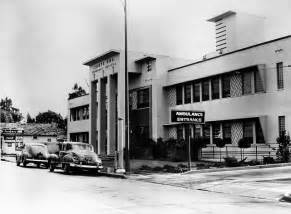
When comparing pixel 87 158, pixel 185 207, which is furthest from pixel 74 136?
pixel 185 207

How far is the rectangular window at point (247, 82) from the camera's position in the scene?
31844 mm

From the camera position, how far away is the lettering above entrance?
23.5m

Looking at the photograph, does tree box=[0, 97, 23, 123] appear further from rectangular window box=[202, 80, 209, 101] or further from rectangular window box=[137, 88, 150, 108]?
rectangular window box=[202, 80, 209, 101]

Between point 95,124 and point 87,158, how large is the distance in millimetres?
25676

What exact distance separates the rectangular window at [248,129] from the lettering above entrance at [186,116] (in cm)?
800

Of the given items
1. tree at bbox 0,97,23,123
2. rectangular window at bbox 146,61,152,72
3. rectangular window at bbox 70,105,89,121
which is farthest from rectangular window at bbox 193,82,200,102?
tree at bbox 0,97,23,123

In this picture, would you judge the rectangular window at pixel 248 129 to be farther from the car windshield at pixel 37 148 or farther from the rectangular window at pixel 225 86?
the car windshield at pixel 37 148

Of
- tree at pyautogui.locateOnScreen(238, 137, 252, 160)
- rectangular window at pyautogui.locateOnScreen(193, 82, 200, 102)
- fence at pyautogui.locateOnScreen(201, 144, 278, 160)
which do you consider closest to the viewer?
fence at pyautogui.locateOnScreen(201, 144, 278, 160)

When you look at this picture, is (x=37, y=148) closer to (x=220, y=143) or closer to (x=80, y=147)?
(x=80, y=147)

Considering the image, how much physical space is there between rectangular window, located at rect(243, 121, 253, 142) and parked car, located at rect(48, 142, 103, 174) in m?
11.1

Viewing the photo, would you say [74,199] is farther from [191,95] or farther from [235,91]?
[191,95]

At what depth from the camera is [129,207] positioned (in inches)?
461

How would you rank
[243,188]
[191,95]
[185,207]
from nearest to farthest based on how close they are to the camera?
[185,207] < [243,188] < [191,95]

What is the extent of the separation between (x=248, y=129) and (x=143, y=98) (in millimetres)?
13578
